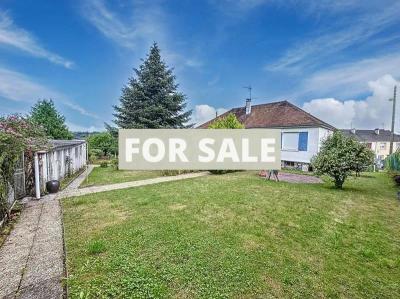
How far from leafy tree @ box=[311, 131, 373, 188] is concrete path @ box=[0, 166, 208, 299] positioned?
10664 mm

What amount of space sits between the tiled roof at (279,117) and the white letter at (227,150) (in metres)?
6.25

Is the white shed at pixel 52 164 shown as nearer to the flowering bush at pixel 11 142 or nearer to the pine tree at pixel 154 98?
the flowering bush at pixel 11 142

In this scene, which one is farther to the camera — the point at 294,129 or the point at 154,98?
the point at 154,98

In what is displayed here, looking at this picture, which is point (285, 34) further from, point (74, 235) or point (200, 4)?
point (74, 235)

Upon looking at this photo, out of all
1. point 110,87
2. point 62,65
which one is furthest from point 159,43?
point 62,65

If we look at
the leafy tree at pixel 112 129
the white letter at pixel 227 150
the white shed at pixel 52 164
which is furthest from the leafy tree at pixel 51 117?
the white letter at pixel 227 150

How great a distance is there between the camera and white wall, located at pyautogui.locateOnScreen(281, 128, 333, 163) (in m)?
17.6

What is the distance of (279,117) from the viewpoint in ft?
69.2

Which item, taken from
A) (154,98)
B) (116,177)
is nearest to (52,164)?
(116,177)

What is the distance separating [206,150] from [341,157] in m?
8.30

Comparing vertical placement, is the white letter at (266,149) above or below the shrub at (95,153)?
above

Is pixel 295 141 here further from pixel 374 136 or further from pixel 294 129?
pixel 374 136

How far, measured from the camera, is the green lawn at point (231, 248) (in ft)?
11.0

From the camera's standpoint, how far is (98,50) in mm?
15344
